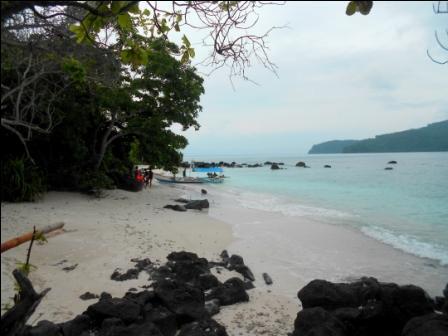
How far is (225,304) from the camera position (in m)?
5.33

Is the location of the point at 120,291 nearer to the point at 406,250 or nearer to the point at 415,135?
the point at 406,250

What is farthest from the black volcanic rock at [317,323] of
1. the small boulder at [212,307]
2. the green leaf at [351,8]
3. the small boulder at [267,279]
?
the green leaf at [351,8]

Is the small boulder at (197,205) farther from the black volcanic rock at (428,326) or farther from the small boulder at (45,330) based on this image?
the black volcanic rock at (428,326)

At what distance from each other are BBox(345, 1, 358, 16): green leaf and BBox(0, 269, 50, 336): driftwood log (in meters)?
2.00

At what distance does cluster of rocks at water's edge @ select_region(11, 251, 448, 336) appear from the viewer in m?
3.98

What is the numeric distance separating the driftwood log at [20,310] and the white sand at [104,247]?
8 centimetres

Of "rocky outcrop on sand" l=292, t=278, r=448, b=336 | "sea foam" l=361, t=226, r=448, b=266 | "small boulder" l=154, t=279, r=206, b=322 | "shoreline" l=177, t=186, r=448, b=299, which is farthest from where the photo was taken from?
"sea foam" l=361, t=226, r=448, b=266

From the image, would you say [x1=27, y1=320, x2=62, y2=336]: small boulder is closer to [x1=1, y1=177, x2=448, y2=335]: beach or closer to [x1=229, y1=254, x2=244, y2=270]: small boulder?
[x1=1, y1=177, x2=448, y2=335]: beach

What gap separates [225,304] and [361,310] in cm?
184

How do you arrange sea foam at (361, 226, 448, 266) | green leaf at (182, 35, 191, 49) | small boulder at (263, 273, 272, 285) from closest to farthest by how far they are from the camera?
green leaf at (182, 35, 191, 49) → small boulder at (263, 273, 272, 285) → sea foam at (361, 226, 448, 266)

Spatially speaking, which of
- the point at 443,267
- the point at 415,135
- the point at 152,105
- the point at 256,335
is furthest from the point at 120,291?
the point at 415,135

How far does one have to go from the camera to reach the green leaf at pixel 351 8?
154cm

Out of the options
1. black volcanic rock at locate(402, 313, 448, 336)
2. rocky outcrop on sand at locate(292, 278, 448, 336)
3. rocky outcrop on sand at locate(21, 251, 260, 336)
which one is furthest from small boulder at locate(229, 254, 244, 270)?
black volcanic rock at locate(402, 313, 448, 336)

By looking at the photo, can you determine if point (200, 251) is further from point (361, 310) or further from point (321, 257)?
point (361, 310)
